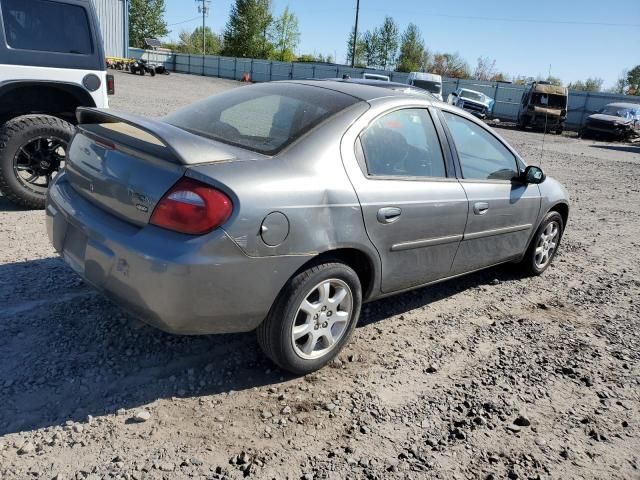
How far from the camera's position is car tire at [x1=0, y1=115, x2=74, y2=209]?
5.08 meters

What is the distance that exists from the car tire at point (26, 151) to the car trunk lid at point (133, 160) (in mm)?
2469

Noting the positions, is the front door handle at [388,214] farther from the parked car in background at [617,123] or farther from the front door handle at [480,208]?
the parked car in background at [617,123]

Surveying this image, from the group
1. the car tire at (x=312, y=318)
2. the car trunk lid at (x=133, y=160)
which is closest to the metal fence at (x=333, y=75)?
the car tire at (x=312, y=318)

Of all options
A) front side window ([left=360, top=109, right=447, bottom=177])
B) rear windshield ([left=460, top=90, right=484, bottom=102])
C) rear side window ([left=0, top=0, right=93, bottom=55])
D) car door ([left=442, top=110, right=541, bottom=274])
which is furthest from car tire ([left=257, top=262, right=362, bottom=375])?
rear windshield ([left=460, top=90, right=484, bottom=102])

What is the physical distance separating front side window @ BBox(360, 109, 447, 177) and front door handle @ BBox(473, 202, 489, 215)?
1.25 ft

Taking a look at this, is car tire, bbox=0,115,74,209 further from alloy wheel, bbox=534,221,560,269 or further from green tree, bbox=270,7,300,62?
green tree, bbox=270,7,300,62

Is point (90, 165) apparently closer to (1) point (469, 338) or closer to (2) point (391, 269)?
(2) point (391, 269)

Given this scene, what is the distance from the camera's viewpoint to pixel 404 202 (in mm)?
3291

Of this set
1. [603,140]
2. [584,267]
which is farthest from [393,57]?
[584,267]

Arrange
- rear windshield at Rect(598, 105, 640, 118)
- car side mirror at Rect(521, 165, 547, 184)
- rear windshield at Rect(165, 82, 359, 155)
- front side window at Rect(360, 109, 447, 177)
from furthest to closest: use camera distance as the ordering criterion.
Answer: rear windshield at Rect(598, 105, 640, 118) < car side mirror at Rect(521, 165, 547, 184) < front side window at Rect(360, 109, 447, 177) < rear windshield at Rect(165, 82, 359, 155)

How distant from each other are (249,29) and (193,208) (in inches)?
2953

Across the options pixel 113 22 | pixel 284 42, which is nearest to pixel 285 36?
pixel 284 42

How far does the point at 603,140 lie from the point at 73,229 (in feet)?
89.4

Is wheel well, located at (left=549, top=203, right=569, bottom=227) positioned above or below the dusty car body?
below
